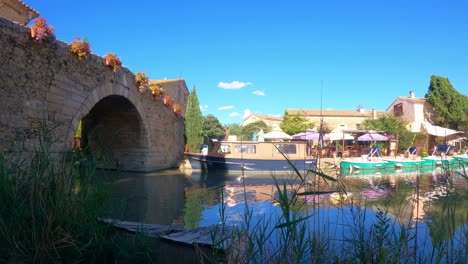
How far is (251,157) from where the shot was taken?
15.8 meters

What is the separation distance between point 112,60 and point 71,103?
2208 mm

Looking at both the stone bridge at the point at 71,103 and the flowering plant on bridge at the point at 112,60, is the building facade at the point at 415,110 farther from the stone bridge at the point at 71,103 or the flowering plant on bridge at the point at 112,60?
the flowering plant on bridge at the point at 112,60

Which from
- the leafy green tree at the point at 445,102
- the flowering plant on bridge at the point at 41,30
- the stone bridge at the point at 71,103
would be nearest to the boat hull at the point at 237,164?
the stone bridge at the point at 71,103

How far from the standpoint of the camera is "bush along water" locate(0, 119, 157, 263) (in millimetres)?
2166

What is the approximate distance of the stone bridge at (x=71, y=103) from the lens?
21.7 ft

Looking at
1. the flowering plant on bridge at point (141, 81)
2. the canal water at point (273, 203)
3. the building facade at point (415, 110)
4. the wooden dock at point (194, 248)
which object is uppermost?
the building facade at point (415, 110)

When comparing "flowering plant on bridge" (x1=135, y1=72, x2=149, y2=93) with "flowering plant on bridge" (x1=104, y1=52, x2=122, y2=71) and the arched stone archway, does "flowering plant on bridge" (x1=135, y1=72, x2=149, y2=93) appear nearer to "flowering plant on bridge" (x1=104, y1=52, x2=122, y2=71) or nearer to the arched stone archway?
the arched stone archway

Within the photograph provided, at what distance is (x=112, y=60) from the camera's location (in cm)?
1003

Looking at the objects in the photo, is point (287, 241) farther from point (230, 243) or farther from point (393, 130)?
point (393, 130)

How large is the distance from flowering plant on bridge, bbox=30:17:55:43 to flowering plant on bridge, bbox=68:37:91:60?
103cm

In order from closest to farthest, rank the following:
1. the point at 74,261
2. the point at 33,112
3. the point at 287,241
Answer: the point at 287,241 < the point at 74,261 < the point at 33,112

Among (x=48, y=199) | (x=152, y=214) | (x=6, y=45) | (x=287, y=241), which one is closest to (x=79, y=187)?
(x=48, y=199)

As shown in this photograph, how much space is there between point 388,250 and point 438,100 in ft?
107

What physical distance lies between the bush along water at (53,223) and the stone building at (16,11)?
469 inches
